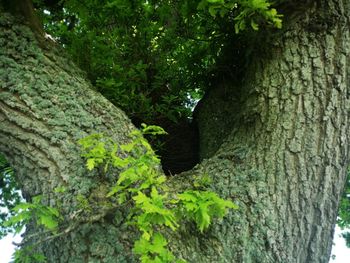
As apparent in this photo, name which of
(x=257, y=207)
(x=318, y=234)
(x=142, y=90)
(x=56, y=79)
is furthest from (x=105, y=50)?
(x=318, y=234)

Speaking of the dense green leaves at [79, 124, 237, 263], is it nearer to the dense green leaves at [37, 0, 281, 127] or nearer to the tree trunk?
the tree trunk

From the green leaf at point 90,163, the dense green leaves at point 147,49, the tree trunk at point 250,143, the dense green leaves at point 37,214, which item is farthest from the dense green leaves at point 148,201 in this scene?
the dense green leaves at point 147,49

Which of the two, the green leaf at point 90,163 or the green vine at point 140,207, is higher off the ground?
the green leaf at point 90,163

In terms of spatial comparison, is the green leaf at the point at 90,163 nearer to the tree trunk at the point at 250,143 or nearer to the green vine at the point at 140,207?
the green vine at the point at 140,207

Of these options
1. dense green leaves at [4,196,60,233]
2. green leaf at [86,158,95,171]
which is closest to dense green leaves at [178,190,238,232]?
green leaf at [86,158,95,171]

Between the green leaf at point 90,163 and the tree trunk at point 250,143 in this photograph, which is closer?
the green leaf at point 90,163

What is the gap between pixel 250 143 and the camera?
292 cm

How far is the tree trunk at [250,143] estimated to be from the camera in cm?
243

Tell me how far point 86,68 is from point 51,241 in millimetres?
1765

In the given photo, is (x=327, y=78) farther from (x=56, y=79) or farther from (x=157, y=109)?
(x=56, y=79)

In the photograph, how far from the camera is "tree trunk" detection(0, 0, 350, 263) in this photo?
7.98 ft

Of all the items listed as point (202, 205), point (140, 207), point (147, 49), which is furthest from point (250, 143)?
point (147, 49)

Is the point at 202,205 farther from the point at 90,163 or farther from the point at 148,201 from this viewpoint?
the point at 90,163

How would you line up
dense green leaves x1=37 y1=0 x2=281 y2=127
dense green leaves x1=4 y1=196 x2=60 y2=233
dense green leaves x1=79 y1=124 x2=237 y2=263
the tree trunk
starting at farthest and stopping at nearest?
dense green leaves x1=37 y1=0 x2=281 y2=127, the tree trunk, dense green leaves x1=4 y1=196 x2=60 y2=233, dense green leaves x1=79 y1=124 x2=237 y2=263
